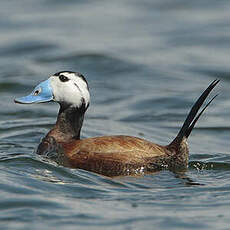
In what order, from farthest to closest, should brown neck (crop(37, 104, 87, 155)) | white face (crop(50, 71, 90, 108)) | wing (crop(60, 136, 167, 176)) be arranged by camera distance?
brown neck (crop(37, 104, 87, 155)), white face (crop(50, 71, 90, 108)), wing (crop(60, 136, 167, 176))

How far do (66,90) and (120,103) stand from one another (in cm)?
393

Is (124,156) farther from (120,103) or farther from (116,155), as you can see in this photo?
(120,103)

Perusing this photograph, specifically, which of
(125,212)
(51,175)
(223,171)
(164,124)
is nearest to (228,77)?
(164,124)

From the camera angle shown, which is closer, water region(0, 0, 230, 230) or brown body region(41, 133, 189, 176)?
water region(0, 0, 230, 230)

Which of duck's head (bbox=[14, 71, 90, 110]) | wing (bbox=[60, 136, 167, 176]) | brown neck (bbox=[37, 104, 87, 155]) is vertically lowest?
wing (bbox=[60, 136, 167, 176])

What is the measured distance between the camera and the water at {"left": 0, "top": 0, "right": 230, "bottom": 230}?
8.58 meters

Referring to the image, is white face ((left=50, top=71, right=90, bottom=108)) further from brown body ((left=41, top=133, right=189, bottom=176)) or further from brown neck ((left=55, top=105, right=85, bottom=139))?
brown body ((left=41, top=133, right=189, bottom=176))

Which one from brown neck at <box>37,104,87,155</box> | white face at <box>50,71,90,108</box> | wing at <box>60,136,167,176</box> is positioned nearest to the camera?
wing at <box>60,136,167,176</box>

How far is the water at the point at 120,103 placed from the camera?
858cm

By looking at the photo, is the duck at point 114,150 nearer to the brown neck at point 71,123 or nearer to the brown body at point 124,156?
the brown body at point 124,156

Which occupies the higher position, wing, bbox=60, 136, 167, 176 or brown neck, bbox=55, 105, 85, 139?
brown neck, bbox=55, 105, 85, 139

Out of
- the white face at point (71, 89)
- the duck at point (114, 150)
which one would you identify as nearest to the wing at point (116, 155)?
the duck at point (114, 150)

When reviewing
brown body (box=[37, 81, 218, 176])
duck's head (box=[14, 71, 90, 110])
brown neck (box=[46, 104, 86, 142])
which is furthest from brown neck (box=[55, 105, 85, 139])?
brown body (box=[37, 81, 218, 176])

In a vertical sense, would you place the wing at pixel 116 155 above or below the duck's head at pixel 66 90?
below
